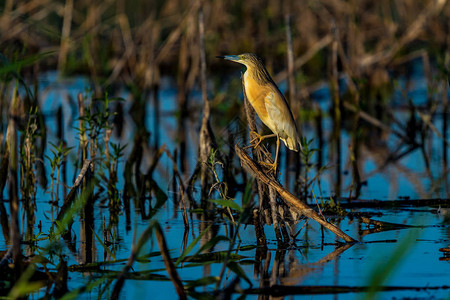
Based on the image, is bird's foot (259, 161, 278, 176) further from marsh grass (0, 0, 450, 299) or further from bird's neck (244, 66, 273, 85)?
bird's neck (244, 66, 273, 85)

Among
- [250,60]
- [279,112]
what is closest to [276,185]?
[279,112]

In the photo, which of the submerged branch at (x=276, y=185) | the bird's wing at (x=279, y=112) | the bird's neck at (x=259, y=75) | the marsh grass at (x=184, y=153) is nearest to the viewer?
the marsh grass at (x=184, y=153)

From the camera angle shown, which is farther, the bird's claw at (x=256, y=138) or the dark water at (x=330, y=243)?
the bird's claw at (x=256, y=138)

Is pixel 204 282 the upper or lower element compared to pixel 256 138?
lower

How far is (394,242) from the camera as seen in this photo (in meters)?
5.15

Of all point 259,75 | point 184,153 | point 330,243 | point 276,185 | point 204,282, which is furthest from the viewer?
point 184,153

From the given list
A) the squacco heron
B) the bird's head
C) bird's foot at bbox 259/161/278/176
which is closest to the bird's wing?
the squacco heron

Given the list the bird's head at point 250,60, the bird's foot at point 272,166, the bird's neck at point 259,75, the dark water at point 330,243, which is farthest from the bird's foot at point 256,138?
the dark water at point 330,243

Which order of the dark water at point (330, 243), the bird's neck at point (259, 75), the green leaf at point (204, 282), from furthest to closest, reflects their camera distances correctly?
the bird's neck at point (259, 75)
the dark water at point (330, 243)
the green leaf at point (204, 282)

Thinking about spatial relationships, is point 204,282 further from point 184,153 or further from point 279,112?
point 184,153

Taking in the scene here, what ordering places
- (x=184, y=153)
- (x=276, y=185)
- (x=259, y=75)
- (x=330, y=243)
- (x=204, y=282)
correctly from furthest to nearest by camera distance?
(x=184, y=153) < (x=259, y=75) < (x=330, y=243) < (x=276, y=185) < (x=204, y=282)

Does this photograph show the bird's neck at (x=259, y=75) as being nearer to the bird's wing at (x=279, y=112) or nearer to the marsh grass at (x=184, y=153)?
the bird's wing at (x=279, y=112)

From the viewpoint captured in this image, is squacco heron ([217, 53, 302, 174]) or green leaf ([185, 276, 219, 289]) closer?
green leaf ([185, 276, 219, 289])

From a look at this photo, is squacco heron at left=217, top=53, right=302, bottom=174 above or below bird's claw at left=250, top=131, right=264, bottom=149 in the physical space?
above
